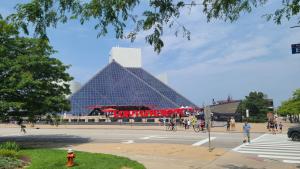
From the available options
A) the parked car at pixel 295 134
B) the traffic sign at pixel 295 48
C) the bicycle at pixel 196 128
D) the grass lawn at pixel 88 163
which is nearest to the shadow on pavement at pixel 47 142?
the grass lawn at pixel 88 163

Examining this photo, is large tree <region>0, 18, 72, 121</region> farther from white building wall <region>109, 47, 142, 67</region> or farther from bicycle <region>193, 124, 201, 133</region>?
white building wall <region>109, 47, 142, 67</region>

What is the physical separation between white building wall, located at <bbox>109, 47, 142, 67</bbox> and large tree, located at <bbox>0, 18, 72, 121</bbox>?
345 feet

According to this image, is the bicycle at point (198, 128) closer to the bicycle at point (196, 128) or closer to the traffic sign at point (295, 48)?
the bicycle at point (196, 128)

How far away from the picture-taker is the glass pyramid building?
324ft

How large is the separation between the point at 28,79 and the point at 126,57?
363 feet

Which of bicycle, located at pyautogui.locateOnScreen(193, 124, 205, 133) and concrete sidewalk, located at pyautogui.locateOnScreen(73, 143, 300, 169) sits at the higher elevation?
bicycle, located at pyautogui.locateOnScreen(193, 124, 205, 133)

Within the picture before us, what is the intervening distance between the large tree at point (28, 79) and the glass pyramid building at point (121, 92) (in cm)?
6519

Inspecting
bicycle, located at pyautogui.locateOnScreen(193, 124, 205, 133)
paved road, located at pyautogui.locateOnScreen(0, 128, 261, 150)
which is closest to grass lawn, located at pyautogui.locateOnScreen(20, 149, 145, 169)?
paved road, located at pyautogui.locateOnScreen(0, 128, 261, 150)

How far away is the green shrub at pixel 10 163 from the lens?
14945mm

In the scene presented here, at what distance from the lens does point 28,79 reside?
24688 mm

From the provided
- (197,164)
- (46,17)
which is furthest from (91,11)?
(197,164)

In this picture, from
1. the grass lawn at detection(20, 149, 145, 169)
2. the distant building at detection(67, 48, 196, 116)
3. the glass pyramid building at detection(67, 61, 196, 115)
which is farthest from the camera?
the glass pyramid building at detection(67, 61, 196, 115)

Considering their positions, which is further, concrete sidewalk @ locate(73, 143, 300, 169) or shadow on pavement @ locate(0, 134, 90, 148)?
shadow on pavement @ locate(0, 134, 90, 148)

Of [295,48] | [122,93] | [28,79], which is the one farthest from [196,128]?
[122,93]
